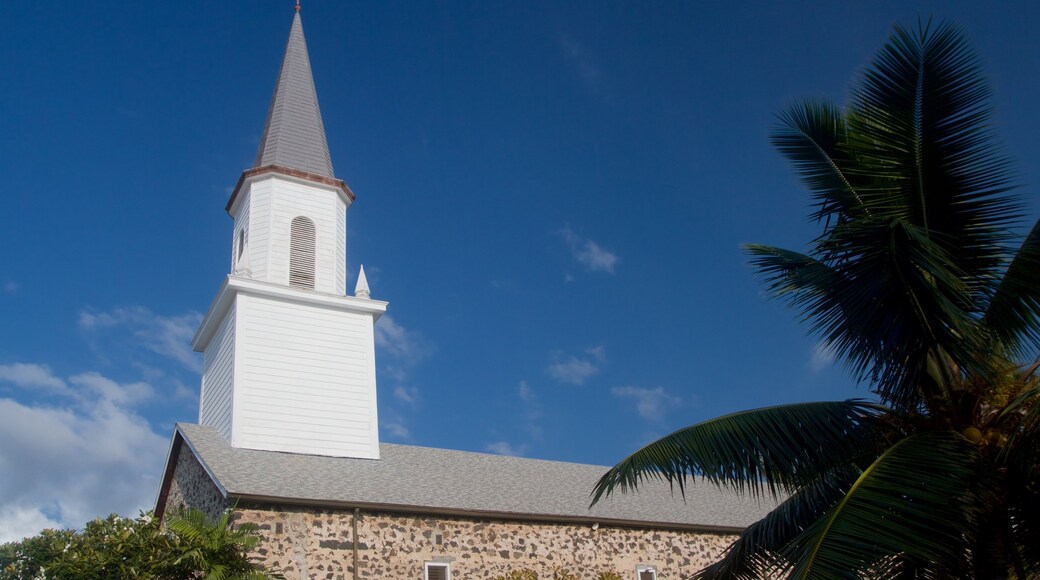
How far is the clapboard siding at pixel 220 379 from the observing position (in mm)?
22062

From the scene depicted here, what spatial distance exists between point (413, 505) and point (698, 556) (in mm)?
7864

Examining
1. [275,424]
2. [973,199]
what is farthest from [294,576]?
[973,199]

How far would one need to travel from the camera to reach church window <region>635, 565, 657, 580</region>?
21.4 metres

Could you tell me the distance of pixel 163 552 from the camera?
15086 millimetres

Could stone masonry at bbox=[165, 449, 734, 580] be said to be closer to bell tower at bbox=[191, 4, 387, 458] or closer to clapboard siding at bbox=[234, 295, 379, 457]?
clapboard siding at bbox=[234, 295, 379, 457]

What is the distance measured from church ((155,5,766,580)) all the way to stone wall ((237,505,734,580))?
0.10 feet

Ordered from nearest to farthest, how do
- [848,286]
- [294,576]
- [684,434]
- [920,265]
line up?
1. [920,265]
2. [848,286]
3. [684,434]
4. [294,576]

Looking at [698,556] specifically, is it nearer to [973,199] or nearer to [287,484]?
[287,484]

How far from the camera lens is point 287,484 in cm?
1852

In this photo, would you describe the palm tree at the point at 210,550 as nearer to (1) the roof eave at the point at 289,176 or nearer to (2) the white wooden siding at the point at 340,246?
(2) the white wooden siding at the point at 340,246

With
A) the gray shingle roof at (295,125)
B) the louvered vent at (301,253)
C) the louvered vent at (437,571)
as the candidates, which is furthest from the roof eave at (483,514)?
the gray shingle roof at (295,125)

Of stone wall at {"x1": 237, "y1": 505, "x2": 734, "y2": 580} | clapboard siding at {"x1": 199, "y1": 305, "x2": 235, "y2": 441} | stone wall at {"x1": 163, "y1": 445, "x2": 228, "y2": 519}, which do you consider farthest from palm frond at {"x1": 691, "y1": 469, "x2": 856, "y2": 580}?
clapboard siding at {"x1": 199, "y1": 305, "x2": 235, "y2": 441}

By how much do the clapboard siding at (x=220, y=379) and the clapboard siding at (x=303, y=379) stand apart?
0.50 m

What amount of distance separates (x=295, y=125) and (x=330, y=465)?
1068 cm
